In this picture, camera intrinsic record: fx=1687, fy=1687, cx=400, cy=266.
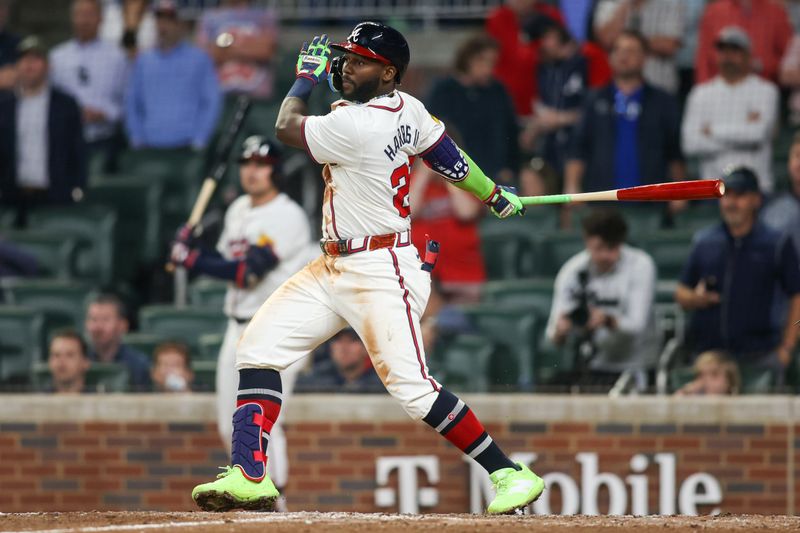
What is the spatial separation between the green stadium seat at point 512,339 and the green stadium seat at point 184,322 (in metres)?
1.65

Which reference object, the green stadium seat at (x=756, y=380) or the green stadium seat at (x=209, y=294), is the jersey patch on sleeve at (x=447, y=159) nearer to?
the green stadium seat at (x=756, y=380)

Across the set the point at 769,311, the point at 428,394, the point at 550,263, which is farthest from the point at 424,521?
the point at 550,263

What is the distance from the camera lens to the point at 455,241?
34.0 feet

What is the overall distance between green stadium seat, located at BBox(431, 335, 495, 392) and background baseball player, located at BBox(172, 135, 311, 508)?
44.6 inches

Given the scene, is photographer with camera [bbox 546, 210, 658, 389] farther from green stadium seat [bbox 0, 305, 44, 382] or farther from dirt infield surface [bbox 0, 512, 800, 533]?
green stadium seat [bbox 0, 305, 44, 382]

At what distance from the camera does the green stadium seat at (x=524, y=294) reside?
32.7ft

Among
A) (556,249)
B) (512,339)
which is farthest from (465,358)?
(556,249)

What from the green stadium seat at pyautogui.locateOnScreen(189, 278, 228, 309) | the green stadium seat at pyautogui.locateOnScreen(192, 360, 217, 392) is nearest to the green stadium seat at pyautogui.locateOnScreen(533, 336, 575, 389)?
the green stadium seat at pyautogui.locateOnScreen(192, 360, 217, 392)

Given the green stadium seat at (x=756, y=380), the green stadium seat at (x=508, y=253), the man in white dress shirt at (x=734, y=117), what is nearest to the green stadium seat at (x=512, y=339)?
the green stadium seat at (x=508, y=253)

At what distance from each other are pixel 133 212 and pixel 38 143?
0.78 metres

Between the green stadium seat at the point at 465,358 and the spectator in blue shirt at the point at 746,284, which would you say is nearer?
the spectator in blue shirt at the point at 746,284

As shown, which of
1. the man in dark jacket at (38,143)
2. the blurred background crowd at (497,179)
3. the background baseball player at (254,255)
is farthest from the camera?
the man in dark jacket at (38,143)

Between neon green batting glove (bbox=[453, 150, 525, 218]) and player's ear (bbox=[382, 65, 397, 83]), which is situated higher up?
player's ear (bbox=[382, 65, 397, 83])

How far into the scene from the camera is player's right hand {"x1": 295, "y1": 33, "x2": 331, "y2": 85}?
6371 millimetres
